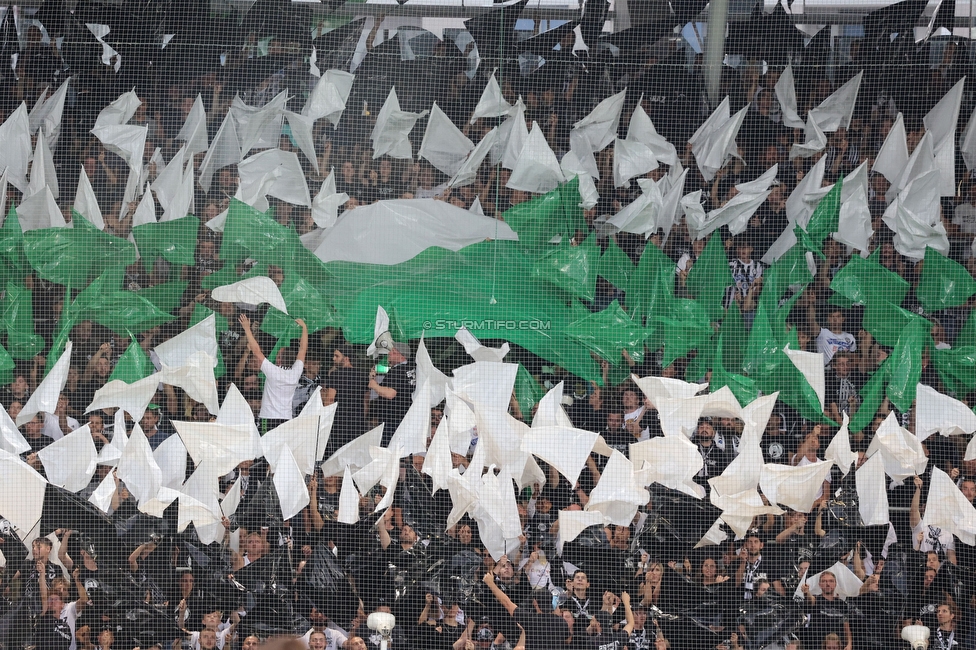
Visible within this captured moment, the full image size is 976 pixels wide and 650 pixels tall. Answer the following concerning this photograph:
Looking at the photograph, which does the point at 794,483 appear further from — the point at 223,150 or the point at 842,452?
the point at 223,150

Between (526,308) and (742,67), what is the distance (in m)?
1.89

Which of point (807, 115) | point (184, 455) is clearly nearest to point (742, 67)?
point (807, 115)

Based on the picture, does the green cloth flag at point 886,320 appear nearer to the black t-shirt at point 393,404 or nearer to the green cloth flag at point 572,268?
the green cloth flag at point 572,268

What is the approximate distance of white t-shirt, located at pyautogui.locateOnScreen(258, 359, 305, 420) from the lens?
5.32 m

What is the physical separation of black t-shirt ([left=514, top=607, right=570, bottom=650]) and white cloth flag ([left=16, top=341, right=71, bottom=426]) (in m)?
2.62

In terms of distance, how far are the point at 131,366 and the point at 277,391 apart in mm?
781

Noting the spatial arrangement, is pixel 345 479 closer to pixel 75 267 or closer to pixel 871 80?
pixel 75 267

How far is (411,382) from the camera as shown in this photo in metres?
5.45

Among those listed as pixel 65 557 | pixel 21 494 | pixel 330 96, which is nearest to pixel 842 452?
pixel 330 96

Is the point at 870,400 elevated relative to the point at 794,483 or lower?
elevated

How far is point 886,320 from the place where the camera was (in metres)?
5.58

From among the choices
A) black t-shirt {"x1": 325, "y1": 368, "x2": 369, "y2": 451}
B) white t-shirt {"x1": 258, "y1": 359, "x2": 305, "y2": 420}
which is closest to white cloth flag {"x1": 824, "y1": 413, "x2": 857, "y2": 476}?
black t-shirt {"x1": 325, "y1": 368, "x2": 369, "y2": 451}

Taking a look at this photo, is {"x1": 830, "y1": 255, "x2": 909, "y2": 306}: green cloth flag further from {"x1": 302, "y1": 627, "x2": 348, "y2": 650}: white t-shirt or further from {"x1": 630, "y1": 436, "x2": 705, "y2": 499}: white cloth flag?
{"x1": 302, "y1": 627, "x2": 348, "y2": 650}: white t-shirt

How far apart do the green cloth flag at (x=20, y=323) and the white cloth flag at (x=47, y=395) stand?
0.27 meters
